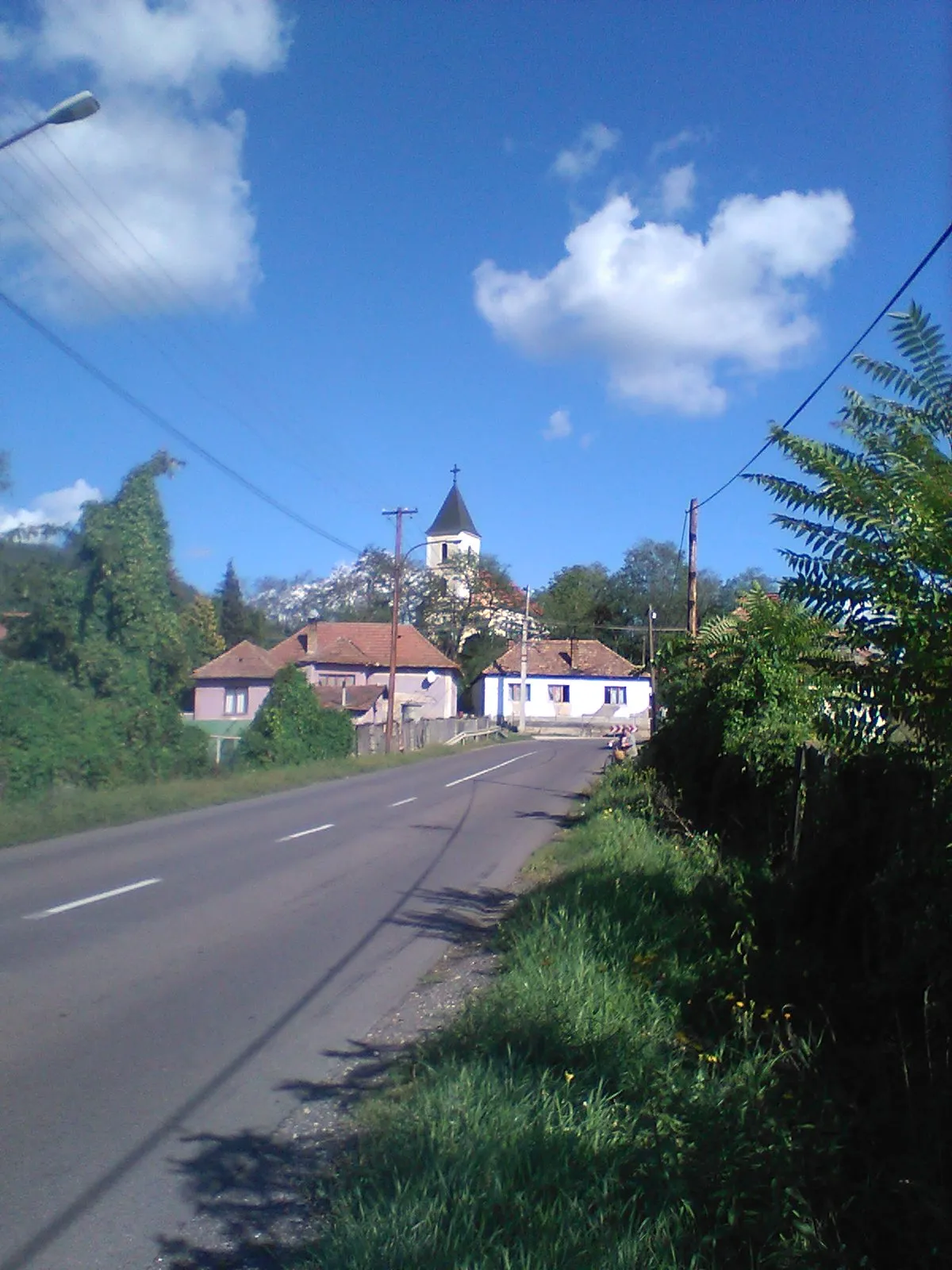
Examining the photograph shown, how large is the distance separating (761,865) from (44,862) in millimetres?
9153

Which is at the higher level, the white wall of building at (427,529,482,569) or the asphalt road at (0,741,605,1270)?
the white wall of building at (427,529,482,569)

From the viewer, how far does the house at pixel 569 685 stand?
70.6 meters

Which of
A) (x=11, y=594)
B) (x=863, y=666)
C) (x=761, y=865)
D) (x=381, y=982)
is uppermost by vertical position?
(x=11, y=594)

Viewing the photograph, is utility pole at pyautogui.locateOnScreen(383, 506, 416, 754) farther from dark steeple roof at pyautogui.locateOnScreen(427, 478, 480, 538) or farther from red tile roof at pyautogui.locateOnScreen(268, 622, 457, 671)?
dark steeple roof at pyautogui.locateOnScreen(427, 478, 480, 538)

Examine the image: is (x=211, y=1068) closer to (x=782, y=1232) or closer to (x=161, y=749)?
(x=782, y=1232)

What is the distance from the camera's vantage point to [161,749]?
26.2 metres

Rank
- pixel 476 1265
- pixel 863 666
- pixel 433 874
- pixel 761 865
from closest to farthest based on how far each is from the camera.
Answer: pixel 476 1265 < pixel 863 666 < pixel 761 865 < pixel 433 874

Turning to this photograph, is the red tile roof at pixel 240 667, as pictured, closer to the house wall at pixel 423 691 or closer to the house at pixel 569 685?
the house wall at pixel 423 691

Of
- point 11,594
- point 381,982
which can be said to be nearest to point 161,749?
point 11,594

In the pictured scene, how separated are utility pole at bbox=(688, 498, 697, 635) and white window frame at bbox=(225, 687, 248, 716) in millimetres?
30816

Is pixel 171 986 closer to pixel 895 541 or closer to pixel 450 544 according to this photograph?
pixel 895 541

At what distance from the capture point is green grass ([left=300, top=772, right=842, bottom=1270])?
3.41 m

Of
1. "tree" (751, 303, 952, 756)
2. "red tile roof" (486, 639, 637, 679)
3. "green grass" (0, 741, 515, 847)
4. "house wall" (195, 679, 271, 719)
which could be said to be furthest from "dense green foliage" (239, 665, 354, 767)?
"red tile roof" (486, 639, 637, 679)

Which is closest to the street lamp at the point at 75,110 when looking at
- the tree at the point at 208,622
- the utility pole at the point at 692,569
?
the utility pole at the point at 692,569
